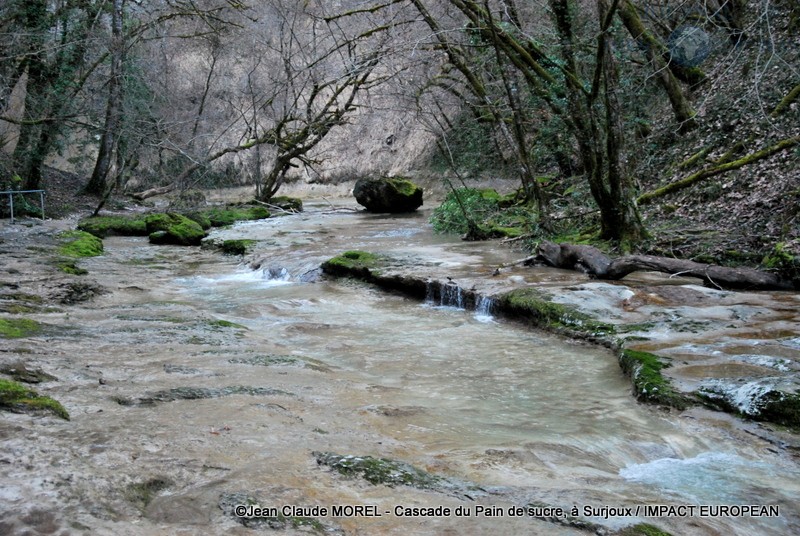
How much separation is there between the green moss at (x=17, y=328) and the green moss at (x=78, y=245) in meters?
6.11

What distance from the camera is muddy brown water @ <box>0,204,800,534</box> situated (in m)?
2.52

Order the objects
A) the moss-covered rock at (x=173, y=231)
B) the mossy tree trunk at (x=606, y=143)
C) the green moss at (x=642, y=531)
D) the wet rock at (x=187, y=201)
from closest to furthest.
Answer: the green moss at (x=642, y=531), the mossy tree trunk at (x=606, y=143), the moss-covered rock at (x=173, y=231), the wet rock at (x=187, y=201)

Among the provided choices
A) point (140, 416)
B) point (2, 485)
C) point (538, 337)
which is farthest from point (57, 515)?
point (538, 337)

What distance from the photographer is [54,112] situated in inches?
640

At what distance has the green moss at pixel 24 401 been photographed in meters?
3.09

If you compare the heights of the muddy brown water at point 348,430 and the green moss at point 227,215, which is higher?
the green moss at point 227,215

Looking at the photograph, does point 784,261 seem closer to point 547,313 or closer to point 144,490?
point 547,313

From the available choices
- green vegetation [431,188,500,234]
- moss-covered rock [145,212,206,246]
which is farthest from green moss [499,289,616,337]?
moss-covered rock [145,212,206,246]

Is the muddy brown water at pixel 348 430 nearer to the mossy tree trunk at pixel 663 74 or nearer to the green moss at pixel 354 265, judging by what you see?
the green moss at pixel 354 265

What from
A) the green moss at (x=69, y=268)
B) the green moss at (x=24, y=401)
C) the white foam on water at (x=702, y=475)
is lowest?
the white foam on water at (x=702, y=475)

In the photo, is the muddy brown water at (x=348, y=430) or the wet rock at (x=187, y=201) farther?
the wet rock at (x=187, y=201)

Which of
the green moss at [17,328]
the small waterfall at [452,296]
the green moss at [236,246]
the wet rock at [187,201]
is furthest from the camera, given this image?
the wet rock at [187,201]

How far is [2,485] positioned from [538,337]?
5338 mm

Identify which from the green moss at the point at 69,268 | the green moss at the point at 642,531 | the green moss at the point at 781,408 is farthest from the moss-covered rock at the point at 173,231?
the green moss at the point at 642,531
